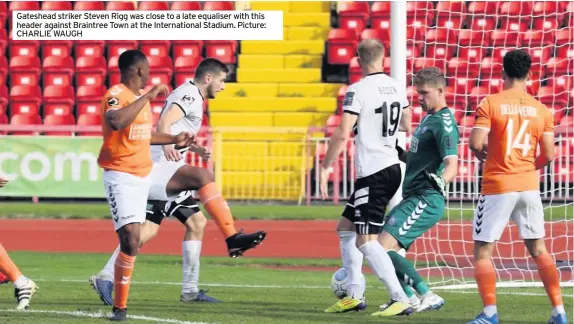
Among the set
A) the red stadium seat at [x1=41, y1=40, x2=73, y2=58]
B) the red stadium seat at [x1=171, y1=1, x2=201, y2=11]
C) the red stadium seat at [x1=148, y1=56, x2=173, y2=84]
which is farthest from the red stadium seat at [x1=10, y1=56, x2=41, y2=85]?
the red stadium seat at [x1=171, y1=1, x2=201, y2=11]

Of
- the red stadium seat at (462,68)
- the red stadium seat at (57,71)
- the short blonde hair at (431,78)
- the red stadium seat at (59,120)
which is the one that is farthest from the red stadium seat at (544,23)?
the short blonde hair at (431,78)

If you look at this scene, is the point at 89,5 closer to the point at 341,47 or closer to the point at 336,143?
the point at 341,47

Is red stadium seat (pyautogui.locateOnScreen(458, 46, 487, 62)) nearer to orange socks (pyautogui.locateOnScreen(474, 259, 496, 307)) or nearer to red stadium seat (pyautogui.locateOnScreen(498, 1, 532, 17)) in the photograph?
red stadium seat (pyautogui.locateOnScreen(498, 1, 532, 17))

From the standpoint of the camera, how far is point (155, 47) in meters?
25.1

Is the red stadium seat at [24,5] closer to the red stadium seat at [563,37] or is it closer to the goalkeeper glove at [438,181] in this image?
the red stadium seat at [563,37]

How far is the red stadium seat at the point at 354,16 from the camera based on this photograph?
82.5 feet

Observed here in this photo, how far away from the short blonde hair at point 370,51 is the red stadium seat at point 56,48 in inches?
663

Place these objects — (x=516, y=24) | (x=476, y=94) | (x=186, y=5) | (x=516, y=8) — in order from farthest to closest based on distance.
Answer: (x=186, y=5) → (x=516, y=24) → (x=516, y=8) → (x=476, y=94)

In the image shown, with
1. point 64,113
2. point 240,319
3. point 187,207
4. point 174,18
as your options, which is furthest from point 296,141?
point 240,319

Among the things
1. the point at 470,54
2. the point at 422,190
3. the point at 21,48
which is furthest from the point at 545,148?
the point at 21,48

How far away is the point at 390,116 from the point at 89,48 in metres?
16.9

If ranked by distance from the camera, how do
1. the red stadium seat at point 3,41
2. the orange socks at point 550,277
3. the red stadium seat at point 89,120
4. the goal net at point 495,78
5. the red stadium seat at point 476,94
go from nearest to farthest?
1. the orange socks at point 550,277
2. the goal net at point 495,78
3. the red stadium seat at point 476,94
4. the red stadium seat at point 89,120
5. the red stadium seat at point 3,41

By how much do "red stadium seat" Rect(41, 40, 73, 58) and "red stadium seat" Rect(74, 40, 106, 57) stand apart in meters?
0.19

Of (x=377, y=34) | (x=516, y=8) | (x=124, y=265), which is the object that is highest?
(x=516, y=8)
